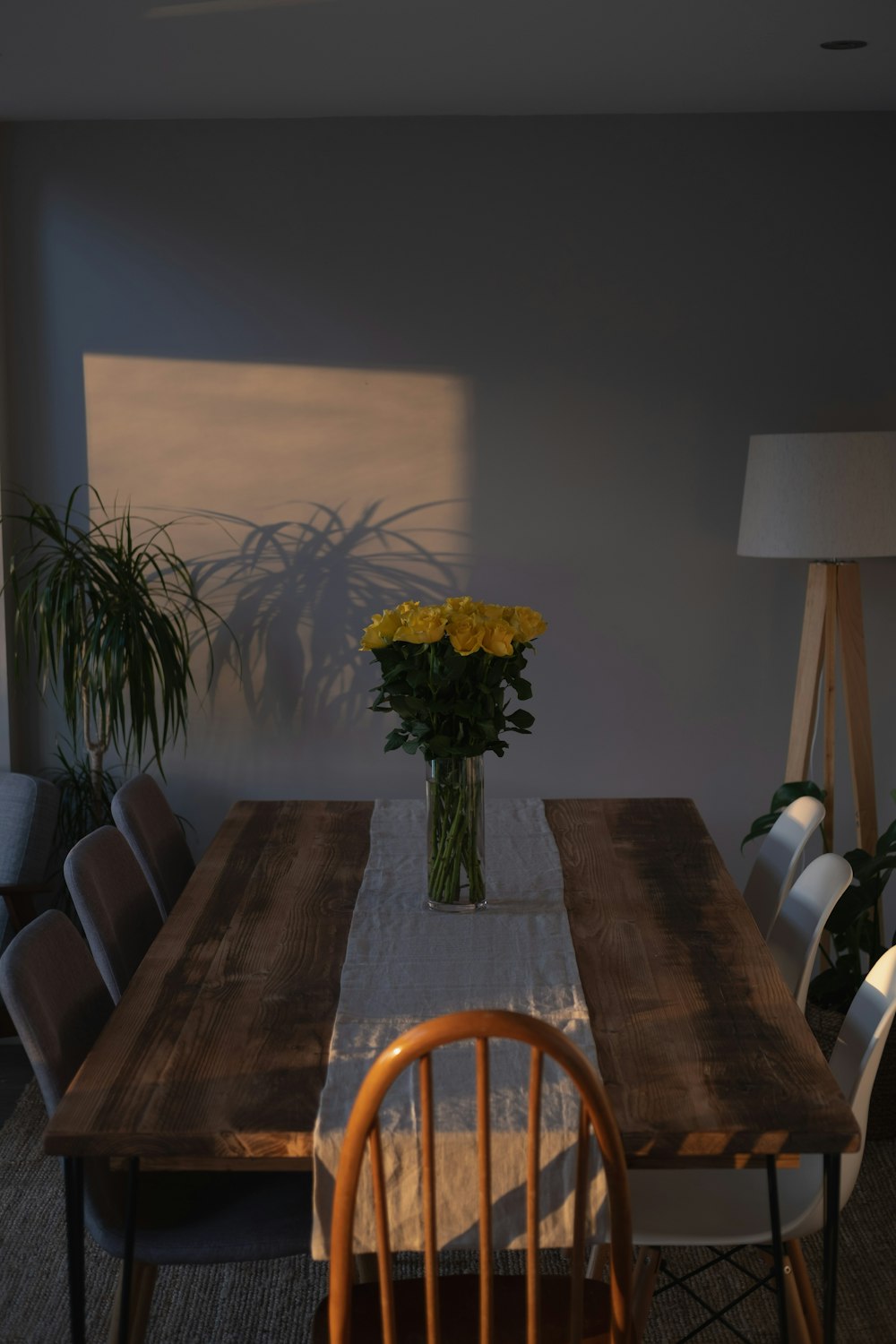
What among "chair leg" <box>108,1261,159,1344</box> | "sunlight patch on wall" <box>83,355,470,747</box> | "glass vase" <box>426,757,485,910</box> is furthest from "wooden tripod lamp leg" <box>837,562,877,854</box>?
"chair leg" <box>108,1261,159,1344</box>

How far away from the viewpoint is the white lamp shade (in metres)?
3.75

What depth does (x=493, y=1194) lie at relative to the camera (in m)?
1.72

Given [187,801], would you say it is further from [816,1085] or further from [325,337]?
[816,1085]

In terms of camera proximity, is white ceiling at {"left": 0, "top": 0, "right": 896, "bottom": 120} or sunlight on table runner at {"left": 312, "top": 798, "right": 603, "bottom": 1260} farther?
white ceiling at {"left": 0, "top": 0, "right": 896, "bottom": 120}

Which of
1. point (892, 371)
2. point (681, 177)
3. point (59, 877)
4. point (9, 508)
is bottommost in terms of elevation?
point (59, 877)

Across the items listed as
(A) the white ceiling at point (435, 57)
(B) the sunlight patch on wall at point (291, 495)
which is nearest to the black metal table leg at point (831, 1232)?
(A) the white ceiling at point (435, 57)

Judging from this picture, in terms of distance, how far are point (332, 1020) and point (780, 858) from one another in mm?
1367

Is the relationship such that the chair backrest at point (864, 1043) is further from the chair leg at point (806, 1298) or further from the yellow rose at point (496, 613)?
the yellow rose at point (496, 613)

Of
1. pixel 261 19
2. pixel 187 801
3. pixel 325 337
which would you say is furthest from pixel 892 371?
pixel 187 801

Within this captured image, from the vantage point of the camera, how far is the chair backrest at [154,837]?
309 cm

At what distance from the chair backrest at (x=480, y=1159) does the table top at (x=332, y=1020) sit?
11 centimetres

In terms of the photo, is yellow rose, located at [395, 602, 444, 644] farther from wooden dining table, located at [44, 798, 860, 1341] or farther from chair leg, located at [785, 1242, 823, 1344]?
chair leg, located at [785, 1242, 823, 1344]

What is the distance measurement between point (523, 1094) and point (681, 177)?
3.40 metres

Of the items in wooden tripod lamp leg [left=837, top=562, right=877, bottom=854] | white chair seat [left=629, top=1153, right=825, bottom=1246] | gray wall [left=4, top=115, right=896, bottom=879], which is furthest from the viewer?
gray wall [left=4, top=115, right=896, bottom=879]
